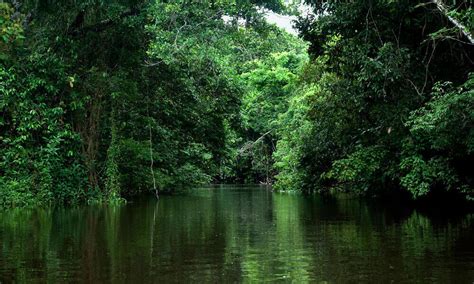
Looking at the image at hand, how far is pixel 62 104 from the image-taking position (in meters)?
21.5

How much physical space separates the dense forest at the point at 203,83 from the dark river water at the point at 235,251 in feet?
13.6

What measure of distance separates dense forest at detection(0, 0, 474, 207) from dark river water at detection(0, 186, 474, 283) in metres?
4.15

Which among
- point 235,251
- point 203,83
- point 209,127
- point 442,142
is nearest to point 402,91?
point 442,142

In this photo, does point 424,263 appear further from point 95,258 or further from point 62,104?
point 62,104

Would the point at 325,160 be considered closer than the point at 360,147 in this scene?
No

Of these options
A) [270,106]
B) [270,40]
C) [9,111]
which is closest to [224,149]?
[270,40]

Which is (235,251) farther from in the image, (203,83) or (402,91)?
(203,83)

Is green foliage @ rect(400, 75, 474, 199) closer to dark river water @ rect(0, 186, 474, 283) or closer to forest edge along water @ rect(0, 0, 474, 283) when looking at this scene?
forest edge along water @ rect(0, 0, 474, 283)

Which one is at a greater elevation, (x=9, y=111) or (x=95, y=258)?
(x=9, y=111)

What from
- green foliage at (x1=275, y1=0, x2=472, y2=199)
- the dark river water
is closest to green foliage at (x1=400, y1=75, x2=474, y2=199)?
green foliage at (x1=275, y1=0, x2=472, y2=199)

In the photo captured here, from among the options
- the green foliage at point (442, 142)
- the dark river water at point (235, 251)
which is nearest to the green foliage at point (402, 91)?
the green foliage at point (442, 142)

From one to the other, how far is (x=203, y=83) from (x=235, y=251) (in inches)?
741

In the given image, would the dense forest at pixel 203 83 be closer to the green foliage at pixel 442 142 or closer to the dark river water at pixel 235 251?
the green foliage at pixel 442 142

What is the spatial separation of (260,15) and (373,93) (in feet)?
16.3
